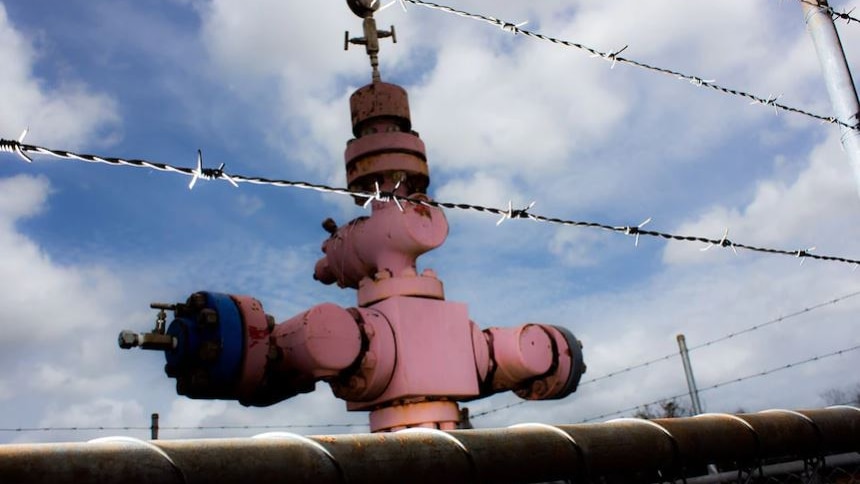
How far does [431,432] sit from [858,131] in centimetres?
433

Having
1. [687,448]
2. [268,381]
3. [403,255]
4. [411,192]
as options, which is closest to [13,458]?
[687,448]

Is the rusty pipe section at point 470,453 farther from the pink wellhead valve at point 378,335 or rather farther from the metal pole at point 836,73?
the pink wellhead valve at point 378,335

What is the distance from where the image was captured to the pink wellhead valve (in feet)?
18.9

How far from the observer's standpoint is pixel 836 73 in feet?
19.6

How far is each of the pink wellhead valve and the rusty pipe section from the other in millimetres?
2716

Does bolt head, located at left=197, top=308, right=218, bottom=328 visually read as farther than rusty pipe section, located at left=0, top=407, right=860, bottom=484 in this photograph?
Yes

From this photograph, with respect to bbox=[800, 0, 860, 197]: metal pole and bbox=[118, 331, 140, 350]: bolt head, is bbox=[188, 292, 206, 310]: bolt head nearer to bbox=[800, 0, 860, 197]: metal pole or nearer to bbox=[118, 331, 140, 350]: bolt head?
bbox=[118, 331, 140, 350]: bolt head

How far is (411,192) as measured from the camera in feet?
23.5

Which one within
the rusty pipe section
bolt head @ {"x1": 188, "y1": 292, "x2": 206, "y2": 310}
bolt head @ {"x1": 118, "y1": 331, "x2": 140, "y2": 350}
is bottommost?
the rusty pipe section

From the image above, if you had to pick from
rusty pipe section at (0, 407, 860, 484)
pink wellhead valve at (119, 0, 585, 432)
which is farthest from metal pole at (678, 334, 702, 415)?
rusty pipe section at (0, 407, 860, 484)

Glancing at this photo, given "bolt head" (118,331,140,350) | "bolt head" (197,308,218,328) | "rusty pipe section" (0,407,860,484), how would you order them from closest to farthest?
1. "rusty pipe section" (0,407,860,484)
2. "bolt head" (118,331,140,350)
3. "bolt head" (197,308,218,328)

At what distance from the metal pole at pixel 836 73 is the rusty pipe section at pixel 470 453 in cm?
217

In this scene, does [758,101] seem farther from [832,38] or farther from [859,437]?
[859,437]

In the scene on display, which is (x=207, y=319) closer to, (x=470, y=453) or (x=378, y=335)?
(x=378, y=335)
